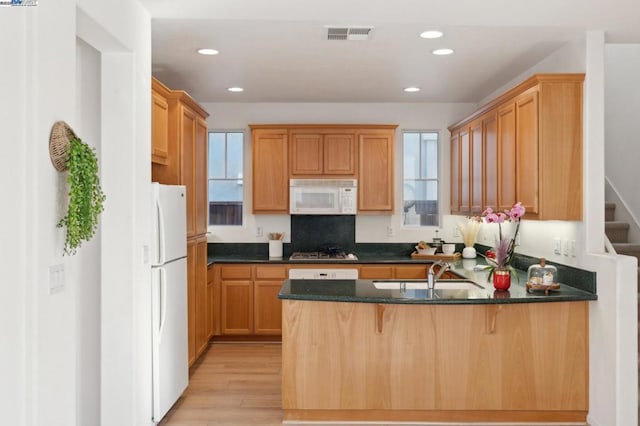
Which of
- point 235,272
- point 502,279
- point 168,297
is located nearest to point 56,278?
point 168,297

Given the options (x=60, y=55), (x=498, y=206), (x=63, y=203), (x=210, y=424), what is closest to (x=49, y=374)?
(x=63, y=203)

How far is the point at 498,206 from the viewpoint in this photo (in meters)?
4.59

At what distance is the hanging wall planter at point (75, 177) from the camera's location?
227 centimetres

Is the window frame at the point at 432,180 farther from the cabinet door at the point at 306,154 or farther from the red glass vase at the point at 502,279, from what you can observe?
the red glass vase at the point at 502,279

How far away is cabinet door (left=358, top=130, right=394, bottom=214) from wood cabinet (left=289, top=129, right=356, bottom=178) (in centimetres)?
11

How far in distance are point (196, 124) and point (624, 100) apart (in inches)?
152

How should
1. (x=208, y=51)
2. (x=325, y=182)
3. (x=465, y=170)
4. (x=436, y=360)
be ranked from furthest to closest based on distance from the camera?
(x=325, y=182), (x=465, y=170), (x=208, y=51), (x=436, y=360)

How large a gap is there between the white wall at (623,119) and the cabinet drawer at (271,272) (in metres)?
3.27

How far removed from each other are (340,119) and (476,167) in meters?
1.84

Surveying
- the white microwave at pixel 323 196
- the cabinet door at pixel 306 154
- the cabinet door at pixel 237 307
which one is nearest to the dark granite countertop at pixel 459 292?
the white microwave at pixel 323 196

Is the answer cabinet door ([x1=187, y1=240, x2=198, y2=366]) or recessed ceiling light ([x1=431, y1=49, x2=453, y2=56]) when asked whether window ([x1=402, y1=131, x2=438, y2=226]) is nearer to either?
recessed ceiling light ([x1=431, y1=49, x2=453, y2=56])

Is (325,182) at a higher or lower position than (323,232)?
higher

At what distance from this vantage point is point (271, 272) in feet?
19.5

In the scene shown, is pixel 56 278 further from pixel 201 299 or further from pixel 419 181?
pixel 419 181
